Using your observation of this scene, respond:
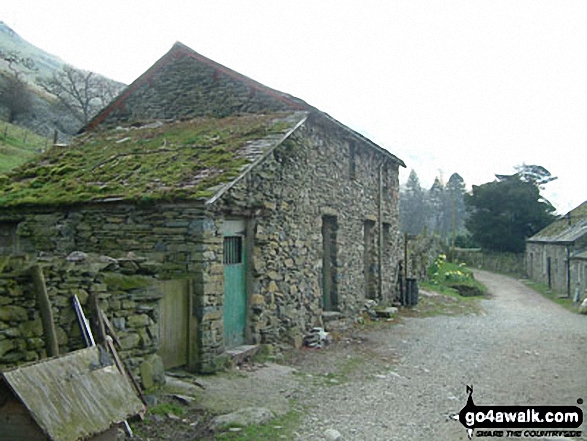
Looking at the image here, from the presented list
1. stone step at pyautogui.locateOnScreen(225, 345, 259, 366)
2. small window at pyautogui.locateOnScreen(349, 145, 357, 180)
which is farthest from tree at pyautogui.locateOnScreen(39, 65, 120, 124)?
stone step at pyautogui.locateOnScreen(225, 345, 259, 366)

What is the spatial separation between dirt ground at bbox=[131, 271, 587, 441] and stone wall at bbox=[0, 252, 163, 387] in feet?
2.57

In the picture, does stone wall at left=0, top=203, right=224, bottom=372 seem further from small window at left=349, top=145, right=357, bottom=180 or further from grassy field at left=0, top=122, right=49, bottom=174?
grassy field at left=0, top=122, right=49, bottom=174

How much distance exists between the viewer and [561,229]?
29.5m

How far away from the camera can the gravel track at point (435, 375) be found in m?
6.59

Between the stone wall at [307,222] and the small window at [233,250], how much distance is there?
10.5 inches

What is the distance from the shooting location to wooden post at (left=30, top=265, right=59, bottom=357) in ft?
17.1

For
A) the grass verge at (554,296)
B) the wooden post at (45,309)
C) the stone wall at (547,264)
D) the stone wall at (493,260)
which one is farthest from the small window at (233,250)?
the stone wall at (493,260)

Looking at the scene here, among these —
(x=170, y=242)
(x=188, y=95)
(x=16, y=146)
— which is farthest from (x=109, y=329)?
(x=16, y=146)

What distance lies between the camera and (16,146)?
33.8m

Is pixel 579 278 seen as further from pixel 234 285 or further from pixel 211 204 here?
pixel 211 204

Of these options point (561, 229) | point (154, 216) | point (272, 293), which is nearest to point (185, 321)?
point (154, 216)

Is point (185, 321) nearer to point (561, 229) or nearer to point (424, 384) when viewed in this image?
point (424, 384)

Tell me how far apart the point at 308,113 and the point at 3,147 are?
86.7ft

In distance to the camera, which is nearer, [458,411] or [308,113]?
[458,411]
